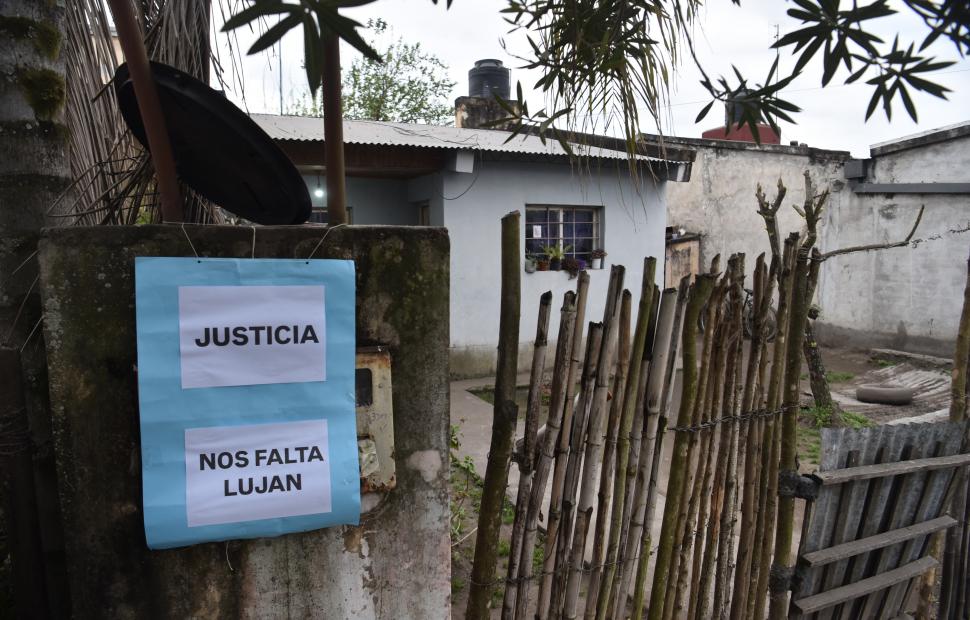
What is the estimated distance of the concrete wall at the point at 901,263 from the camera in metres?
9.79

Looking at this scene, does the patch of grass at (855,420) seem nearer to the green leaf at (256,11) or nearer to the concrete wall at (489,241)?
the concrete wall at (489,241)

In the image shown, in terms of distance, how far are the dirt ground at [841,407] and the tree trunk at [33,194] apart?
210 centimetres

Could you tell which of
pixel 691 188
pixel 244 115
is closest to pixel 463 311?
pixel 691 188

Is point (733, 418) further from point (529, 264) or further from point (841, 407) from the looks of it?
point (529, 264)

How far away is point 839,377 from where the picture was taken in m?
9.38

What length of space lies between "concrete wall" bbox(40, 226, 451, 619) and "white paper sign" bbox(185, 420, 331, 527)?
0.33 feet

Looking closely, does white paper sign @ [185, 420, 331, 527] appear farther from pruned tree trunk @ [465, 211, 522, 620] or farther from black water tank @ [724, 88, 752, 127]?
black water tank @ [724, 88, 752, 127]

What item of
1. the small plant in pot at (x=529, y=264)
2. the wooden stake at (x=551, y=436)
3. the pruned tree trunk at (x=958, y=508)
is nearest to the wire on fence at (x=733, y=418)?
the wooden stake at (x=551, y=436)

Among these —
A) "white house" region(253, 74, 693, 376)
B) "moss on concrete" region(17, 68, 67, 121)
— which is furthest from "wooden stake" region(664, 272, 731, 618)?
"white house" region(253, 74, 693, 376)

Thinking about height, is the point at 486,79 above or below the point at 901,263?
above

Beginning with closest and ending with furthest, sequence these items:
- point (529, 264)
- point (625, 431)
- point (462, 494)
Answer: point (625, 431)
point (462, 494)
point (529, 264)

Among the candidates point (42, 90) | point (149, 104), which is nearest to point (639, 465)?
point (149, 104)

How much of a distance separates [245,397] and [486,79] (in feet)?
38.7

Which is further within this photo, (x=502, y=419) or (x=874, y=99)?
(x=502, y=419)
